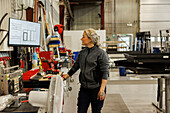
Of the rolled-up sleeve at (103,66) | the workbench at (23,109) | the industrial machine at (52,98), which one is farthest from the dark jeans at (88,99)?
the industrial machine at (52,98)

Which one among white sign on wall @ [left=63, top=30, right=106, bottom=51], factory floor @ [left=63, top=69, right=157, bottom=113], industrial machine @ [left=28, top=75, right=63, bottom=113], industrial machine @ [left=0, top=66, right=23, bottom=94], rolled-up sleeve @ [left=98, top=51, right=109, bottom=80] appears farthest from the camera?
white sign on wall @ [left=63, top=30, right=106, bottom=51]

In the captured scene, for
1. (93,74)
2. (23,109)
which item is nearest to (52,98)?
(23,109)

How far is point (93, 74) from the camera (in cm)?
210

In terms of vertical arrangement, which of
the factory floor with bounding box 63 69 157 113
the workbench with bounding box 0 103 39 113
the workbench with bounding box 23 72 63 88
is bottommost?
the factory floor with bounding box 63 69 157 113

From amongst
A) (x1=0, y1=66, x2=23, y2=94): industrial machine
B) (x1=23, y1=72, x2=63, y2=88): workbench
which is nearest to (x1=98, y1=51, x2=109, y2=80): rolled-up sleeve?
(x1=23, y1=72, x2=63, y2=88): workbench

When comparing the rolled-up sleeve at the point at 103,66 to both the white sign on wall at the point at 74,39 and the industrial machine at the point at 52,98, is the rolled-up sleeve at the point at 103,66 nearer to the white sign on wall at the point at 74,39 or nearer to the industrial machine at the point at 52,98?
the industrial machine at the point at 52,98

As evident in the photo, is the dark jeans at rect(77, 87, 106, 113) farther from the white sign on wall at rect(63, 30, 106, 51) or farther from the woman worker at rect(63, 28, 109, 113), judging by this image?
the white sign on wall at rect(63, 30, 106, 51)

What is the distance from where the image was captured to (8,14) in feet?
7.34

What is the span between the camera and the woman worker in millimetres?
2092

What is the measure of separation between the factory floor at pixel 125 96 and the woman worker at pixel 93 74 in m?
0.84

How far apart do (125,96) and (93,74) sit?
2509 millimetres

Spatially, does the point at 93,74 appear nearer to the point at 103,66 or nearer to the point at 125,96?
the point at 103,66

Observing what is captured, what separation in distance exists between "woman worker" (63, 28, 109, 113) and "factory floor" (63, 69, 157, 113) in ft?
2.77

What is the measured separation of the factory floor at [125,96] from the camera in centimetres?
317
